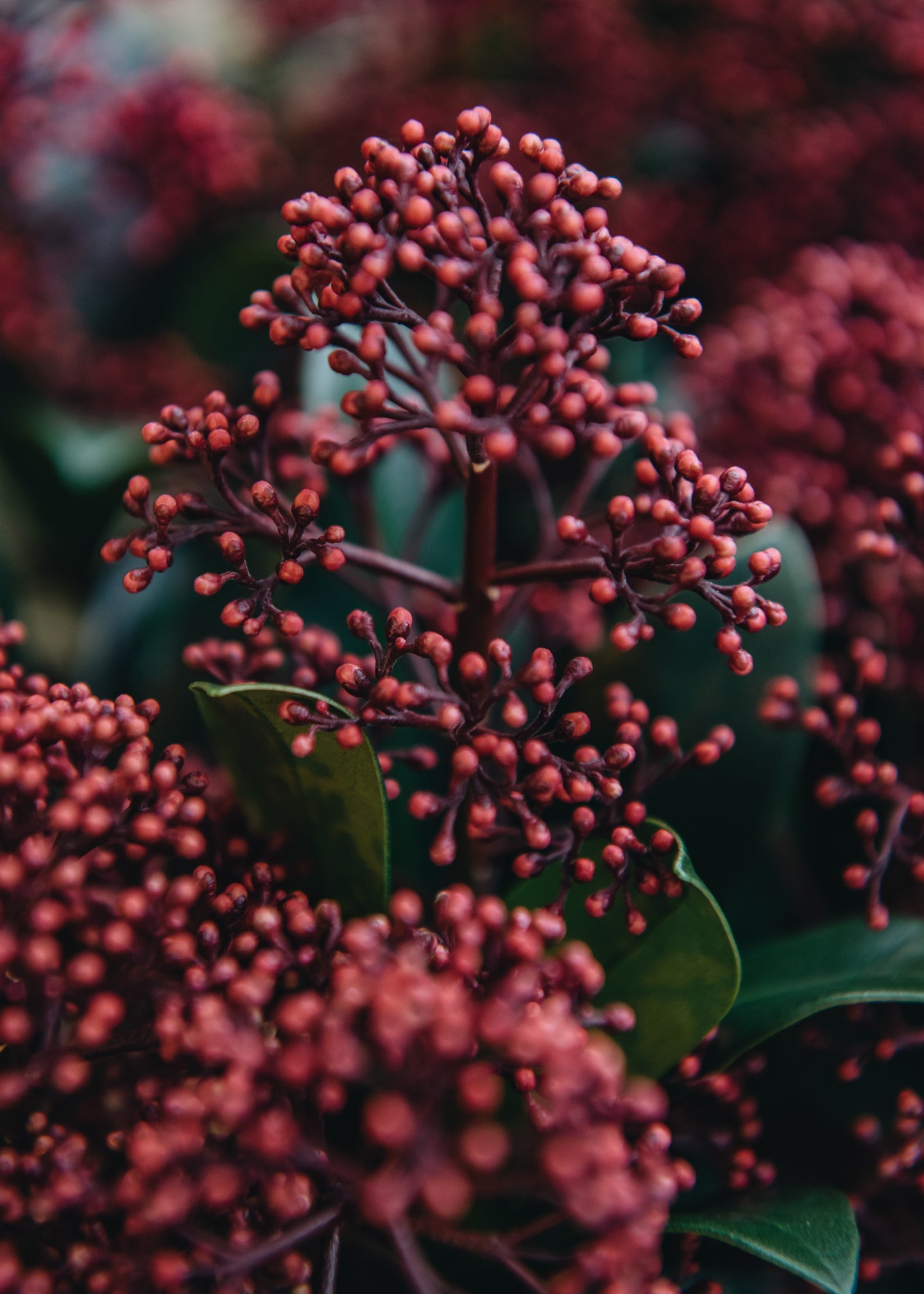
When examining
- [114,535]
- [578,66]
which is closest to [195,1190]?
[114,535]

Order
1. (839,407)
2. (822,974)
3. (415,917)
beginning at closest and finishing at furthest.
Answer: (415,917) → (822,974) → (839,407)

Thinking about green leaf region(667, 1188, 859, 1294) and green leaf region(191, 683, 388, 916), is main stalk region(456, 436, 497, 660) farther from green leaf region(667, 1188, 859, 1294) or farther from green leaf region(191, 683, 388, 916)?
green leaf region(667, 1188, 859, 1294)

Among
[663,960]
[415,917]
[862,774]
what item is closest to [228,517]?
[415,917]

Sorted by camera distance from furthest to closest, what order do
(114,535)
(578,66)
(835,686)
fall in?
1. (578,66)
2. (114,535)
3. (835,686)

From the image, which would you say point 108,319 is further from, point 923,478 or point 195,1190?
point 195,1190

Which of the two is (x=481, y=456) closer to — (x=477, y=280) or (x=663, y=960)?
(x=477, y=280)

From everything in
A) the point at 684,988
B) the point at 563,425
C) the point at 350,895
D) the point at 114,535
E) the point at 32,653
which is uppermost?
the point at 563,425
